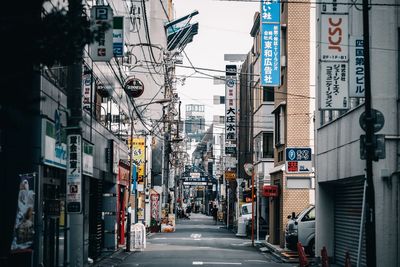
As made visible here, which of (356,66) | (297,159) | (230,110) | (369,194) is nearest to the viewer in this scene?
(369,194)

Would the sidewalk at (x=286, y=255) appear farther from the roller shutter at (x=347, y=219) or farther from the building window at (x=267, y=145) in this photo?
the building window at (x=267, y=145)

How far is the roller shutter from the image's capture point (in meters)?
25.1

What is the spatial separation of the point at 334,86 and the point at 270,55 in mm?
15683

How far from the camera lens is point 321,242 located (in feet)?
96.1

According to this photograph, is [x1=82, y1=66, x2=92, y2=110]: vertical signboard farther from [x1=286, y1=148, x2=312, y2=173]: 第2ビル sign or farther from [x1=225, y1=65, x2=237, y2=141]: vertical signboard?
[x1=225, y1=65, x2=237, y2=141]: vertical signboard

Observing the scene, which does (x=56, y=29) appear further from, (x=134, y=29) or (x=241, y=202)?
(x=241, y=202)

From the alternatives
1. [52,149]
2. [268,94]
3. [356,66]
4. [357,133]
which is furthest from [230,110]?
[52,149]

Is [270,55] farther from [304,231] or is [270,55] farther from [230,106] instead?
[230,106]

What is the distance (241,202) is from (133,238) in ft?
81.1

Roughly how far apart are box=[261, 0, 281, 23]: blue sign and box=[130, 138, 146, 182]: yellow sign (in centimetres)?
1321

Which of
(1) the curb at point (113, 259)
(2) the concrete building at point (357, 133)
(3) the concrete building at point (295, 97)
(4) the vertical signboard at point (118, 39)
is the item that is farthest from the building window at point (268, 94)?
(4) the vertical signboard at point (118, 39)

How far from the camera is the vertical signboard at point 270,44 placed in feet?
126

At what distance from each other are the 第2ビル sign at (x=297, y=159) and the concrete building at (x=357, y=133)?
12.4 ft

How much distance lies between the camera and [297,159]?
32969 millimetres
